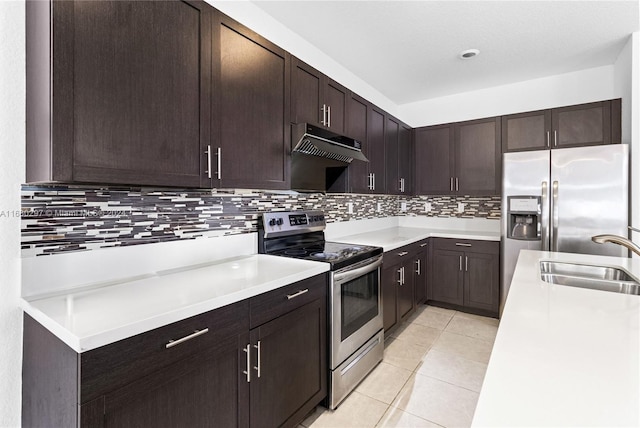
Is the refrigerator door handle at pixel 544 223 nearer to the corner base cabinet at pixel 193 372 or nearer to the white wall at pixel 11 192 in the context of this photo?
the corner base cabinet at pixel 193 372

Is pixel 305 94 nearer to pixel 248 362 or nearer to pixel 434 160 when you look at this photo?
pixel 248 362

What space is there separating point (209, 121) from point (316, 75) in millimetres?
1040

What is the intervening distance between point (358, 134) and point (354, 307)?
4.90 ft

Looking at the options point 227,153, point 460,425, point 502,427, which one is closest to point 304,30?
point 227,153

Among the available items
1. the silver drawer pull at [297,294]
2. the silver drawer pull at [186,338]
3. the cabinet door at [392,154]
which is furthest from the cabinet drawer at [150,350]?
the cabinet door at [392,154]

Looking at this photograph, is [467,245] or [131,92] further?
[467,245]

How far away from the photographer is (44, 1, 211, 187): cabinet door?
41.1 inches

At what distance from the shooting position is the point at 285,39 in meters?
2.44

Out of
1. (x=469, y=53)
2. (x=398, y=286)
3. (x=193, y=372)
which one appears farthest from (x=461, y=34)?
(x=193, y=372)

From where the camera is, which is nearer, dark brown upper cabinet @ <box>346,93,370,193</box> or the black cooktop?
the black cooktop

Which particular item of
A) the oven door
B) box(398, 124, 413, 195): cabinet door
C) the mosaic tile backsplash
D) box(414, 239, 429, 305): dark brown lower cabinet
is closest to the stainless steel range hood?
the mosaic tile backsplash

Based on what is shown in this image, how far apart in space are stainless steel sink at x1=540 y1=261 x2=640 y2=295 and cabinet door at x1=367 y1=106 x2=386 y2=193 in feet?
5.03

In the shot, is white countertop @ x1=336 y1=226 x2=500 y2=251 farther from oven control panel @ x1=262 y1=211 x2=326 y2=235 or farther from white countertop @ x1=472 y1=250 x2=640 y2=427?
white countertop @ x1=472 y1=250 x2=640 y2=427

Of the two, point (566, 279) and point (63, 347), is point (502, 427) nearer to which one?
point (63, 347)
